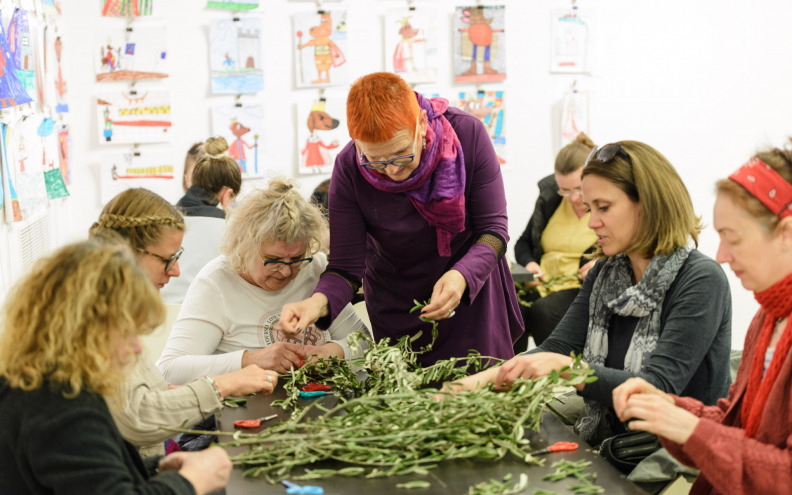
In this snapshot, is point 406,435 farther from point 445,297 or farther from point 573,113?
point 573,113

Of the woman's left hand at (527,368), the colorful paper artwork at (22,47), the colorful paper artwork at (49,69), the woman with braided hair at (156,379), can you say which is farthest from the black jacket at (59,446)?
the colorful paper artwork at (49,69)

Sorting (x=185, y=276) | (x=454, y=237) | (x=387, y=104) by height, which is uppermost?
(x=387, y=104)

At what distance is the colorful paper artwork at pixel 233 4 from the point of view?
4844 mm

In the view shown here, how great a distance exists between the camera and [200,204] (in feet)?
12.7

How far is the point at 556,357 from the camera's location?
185 centimetres

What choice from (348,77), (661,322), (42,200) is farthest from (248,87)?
(661,322)

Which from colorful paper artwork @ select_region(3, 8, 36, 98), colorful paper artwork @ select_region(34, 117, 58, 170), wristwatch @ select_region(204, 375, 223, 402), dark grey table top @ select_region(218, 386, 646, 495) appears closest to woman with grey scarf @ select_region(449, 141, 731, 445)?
dark grey table top @ select_region(218, 386, 646, 495)

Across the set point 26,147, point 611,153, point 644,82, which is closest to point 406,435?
point 611,153

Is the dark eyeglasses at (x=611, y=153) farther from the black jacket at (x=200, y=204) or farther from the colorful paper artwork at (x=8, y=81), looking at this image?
the black jacket at (x=200, y=204)

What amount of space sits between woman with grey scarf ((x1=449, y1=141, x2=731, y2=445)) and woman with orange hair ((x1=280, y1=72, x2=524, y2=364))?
13.5 inches

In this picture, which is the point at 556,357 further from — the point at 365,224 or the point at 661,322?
the point at 365,224

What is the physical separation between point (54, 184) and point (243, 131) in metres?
1.40

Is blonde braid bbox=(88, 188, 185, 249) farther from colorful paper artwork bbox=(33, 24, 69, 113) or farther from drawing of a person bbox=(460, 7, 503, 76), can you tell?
drawing of a person bbox=(460, 7, 503, 76)

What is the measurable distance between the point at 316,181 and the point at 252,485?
383 centimetres
